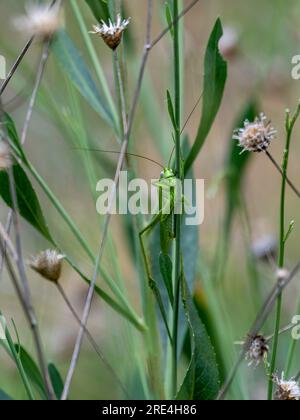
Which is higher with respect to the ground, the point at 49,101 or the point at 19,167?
the point at 49,101

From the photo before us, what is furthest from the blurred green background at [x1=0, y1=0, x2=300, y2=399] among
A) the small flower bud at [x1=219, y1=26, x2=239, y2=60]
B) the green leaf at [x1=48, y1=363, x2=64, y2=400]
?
the green leaf at [x1=48, y1=363, x2=64, y2=400]

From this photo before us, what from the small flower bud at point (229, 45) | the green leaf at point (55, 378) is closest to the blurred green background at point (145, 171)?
the small flower bud at point (229, 45)

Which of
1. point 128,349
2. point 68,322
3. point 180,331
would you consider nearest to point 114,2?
point 180,331

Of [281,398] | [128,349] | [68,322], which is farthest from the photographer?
[68,322]

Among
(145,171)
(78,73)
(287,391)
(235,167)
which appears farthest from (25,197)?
(145,171)

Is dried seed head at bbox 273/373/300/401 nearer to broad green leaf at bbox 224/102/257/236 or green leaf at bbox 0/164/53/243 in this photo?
green leaf at bbox 0/164/53/243
